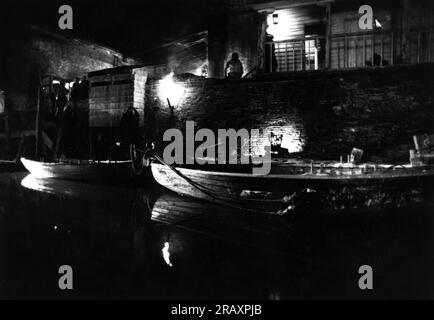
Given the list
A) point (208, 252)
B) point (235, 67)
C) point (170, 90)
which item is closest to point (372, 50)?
point (235, 67)

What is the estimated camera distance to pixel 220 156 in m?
11.8

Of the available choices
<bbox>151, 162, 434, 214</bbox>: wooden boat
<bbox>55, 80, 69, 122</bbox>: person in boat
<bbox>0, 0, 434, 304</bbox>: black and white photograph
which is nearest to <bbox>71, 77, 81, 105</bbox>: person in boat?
<bbox>0, 0, 434, 304</bbox>: black and white photograph

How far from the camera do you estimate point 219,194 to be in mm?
8031

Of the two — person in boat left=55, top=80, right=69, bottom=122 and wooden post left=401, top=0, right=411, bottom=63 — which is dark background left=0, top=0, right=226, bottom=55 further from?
wooden post left=401, top=0, right=411, bottom=63

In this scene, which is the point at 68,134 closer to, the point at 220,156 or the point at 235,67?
the point at 220,156

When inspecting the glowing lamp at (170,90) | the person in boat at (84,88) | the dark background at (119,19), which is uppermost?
the dark background at (119,19)

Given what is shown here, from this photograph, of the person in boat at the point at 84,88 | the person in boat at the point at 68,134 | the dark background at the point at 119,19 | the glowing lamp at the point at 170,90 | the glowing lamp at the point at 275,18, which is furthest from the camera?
the dark background at the point at 119,19

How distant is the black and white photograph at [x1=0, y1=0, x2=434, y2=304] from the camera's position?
15.6ft

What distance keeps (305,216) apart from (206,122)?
616 centimetres

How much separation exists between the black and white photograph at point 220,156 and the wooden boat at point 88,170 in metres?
0.08

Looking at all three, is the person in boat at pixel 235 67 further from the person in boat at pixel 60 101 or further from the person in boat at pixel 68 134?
the person in boat at pixel 60 101

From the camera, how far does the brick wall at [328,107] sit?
9812 millimetres

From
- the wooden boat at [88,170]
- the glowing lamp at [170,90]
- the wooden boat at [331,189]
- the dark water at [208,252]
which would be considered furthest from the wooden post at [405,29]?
the wooden boat at [88,170]
